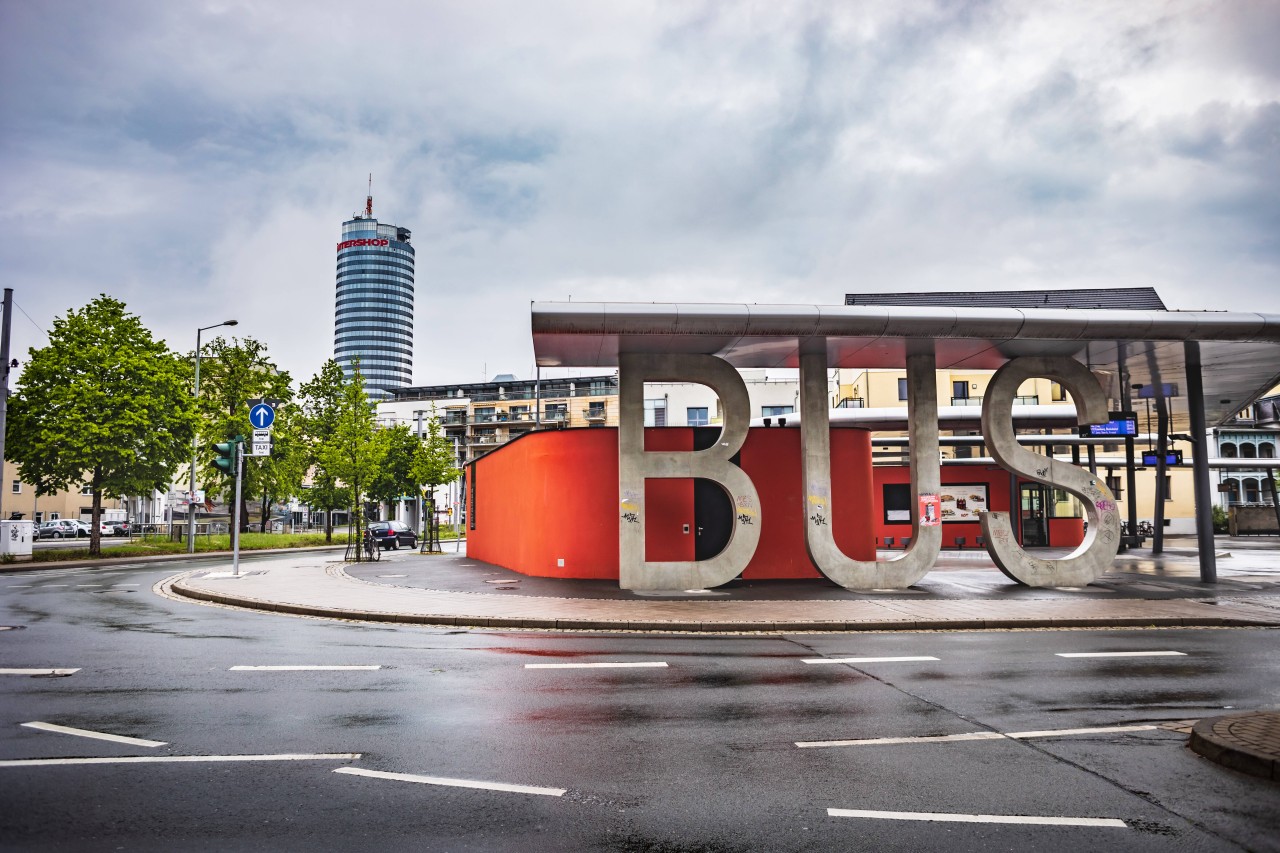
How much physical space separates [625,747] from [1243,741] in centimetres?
451

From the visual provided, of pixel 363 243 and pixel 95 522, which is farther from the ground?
pixel 363 243

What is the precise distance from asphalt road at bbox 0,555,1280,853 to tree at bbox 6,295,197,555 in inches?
908

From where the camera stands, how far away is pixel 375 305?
185 m

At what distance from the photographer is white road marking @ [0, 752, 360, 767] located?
582 centimetres

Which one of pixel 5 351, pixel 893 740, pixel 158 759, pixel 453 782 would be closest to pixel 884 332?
pixel 893 740

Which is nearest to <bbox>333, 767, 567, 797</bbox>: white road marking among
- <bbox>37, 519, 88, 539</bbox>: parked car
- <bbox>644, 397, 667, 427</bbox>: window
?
<bbox>37, 519, 88, 539</bbox>: parked car

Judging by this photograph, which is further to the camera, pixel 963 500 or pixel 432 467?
pixel 432 467

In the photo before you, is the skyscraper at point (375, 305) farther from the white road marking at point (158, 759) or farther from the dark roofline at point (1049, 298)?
the white road marking at point (158, 759)

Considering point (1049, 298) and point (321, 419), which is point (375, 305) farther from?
point (1049, 298)

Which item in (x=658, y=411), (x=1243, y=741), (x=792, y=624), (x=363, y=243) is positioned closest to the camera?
(x=1243, y=741)

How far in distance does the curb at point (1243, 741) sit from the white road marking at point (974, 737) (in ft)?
1.90

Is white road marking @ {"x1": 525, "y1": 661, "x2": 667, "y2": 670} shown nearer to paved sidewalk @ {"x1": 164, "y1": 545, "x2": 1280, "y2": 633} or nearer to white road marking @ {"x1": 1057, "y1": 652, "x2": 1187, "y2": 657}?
paved sidewalk @ {"x1": 164, "y1": 545, "x2": 1280, "y2": 633}

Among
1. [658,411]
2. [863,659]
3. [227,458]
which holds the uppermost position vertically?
[658,411]

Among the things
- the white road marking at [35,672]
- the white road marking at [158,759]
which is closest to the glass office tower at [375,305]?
the white road marking at [35,672]
